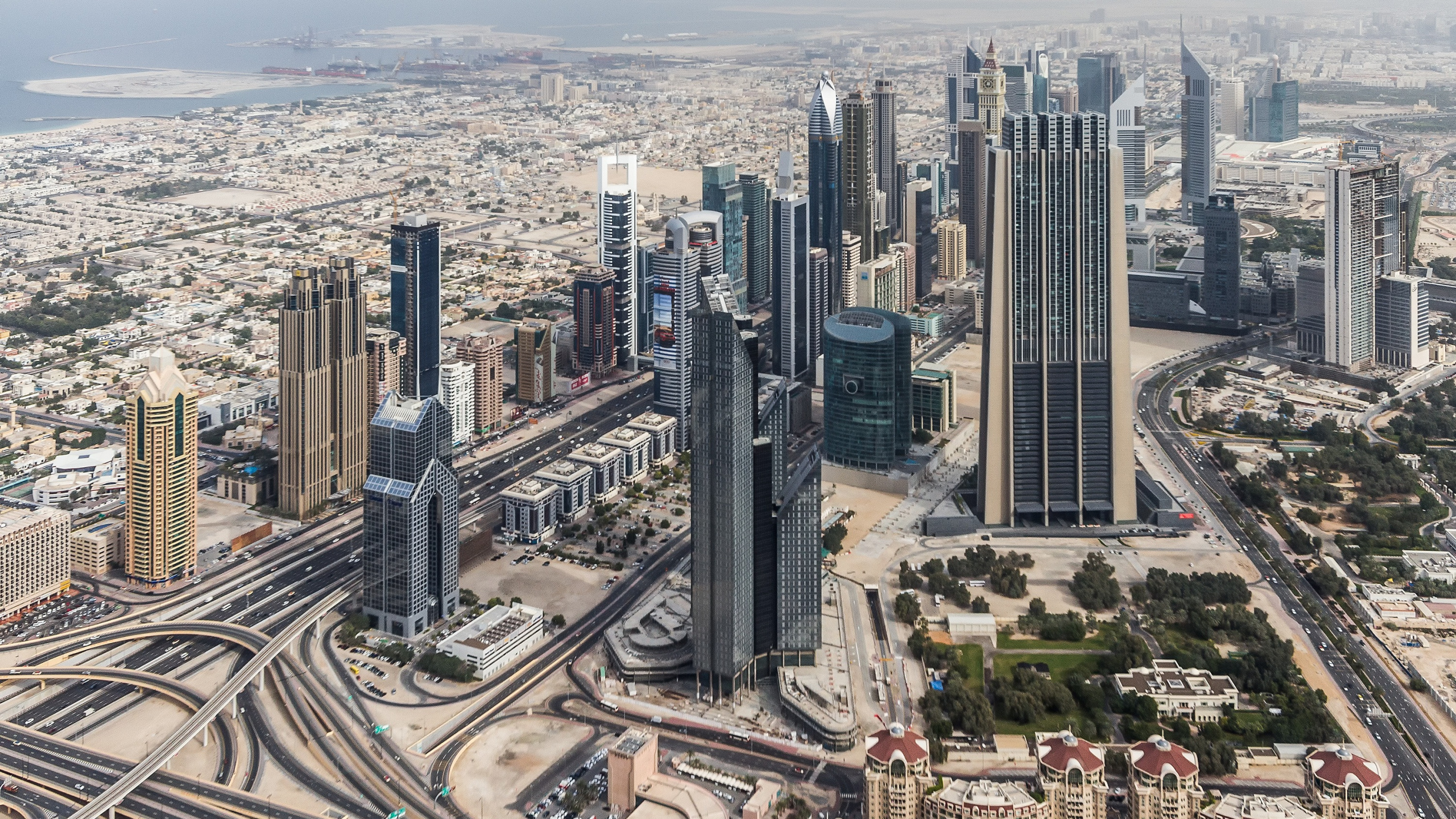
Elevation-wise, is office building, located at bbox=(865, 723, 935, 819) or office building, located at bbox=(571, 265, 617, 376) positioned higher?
office building, located at bbox=(571, 265, 617, 376)

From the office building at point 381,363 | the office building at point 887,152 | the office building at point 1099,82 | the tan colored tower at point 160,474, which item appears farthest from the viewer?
the office building at point 1099,82

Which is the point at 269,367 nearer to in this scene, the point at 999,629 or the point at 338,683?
the point at 338,683

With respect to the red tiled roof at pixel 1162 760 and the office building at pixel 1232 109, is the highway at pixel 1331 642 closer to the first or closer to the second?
the red tiled roof at pixel 1162 760

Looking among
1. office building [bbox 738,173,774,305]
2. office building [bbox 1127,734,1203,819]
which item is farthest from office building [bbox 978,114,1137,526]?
office building [bbox 738,173,774,305]

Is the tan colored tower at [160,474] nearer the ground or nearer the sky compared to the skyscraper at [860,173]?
nearer the ground

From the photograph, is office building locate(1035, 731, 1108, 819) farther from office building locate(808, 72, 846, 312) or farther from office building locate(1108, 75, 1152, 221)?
office building locate(1108, 75, 1152, 221)

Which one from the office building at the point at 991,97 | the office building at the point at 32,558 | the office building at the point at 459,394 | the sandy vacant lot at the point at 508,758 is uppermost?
the office building at the point at 991,97

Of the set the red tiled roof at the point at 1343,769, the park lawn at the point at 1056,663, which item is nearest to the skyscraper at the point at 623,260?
the park lawn at the point at 1056,663
